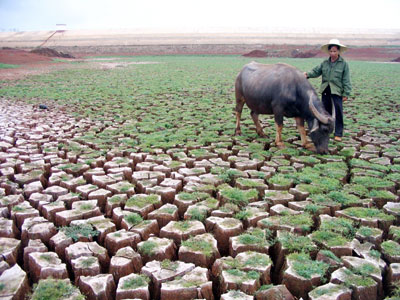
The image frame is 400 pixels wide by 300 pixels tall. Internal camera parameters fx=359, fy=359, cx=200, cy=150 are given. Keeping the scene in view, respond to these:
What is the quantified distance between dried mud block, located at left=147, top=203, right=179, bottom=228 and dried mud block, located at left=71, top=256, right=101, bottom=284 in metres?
0.94

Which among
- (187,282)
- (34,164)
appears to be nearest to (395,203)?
(187,282)

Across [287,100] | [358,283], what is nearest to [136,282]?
[358,283]

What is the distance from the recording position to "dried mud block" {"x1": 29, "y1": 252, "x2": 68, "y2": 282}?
3012mm

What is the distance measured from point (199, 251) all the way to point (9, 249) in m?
1.76

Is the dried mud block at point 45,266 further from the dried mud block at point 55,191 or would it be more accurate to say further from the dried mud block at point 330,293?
the dried mud block at point 330,293

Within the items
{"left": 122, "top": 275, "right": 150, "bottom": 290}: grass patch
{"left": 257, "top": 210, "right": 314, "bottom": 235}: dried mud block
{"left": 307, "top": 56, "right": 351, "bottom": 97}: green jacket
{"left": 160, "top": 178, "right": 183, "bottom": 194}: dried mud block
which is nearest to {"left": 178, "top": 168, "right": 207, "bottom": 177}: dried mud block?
{"left": 160, "top": 178, "right": 183, "bottom": 194}: dried mud block

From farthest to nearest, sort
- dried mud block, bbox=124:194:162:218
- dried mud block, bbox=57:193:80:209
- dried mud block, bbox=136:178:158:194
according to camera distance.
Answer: dried mud block, bbox=136:178:158:194 < dried mud block, bbox=57:193:80:209 < dried mud block, bbox=124:194:162:218

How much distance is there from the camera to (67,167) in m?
5.55

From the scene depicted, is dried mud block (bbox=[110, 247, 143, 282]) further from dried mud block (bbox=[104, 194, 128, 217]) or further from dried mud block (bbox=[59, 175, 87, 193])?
dried mud block (bbox=[59, 175, 87, 193])

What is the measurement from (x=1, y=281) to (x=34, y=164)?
120 inches

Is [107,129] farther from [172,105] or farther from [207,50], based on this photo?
[207,50]

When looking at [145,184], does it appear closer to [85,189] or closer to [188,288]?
[85,189]

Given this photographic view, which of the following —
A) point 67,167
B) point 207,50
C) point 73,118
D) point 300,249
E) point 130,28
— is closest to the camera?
point 300,249

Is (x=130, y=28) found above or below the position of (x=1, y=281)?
above
